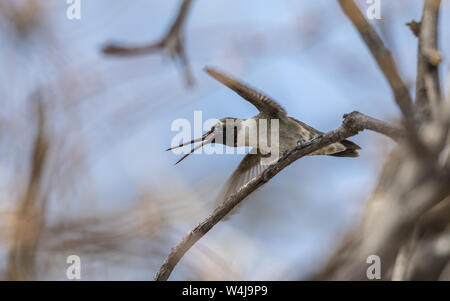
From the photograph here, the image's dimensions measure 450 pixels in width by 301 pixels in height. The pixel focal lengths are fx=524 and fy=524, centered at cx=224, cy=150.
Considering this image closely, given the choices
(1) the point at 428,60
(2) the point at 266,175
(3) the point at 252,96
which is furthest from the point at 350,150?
(2) the point at 266,175

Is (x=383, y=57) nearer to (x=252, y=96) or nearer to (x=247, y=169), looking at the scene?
(x=252, y=96)

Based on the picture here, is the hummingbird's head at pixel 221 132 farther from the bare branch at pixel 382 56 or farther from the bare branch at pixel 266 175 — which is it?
the bare branch at pixel 382 56

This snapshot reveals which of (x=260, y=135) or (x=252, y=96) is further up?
(x=252, y=96)

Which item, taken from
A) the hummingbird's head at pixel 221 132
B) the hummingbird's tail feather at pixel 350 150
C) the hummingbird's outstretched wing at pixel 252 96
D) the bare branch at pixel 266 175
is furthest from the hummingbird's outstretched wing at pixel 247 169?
the bare branch at pixel 266 175

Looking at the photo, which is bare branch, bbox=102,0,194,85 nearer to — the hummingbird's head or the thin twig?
the hummingbird's head
